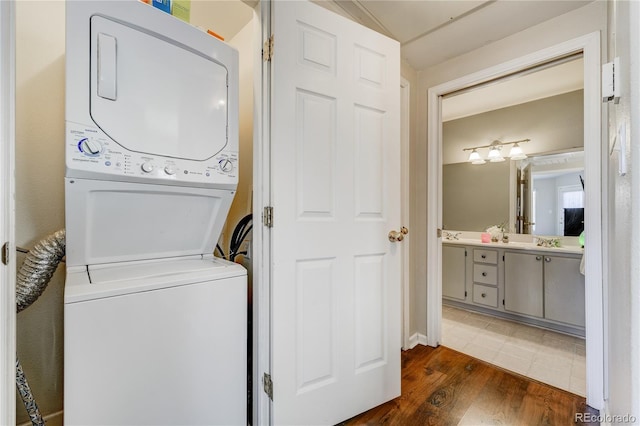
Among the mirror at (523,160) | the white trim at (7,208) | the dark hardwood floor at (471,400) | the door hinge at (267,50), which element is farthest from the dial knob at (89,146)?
the mirror at (523,160)

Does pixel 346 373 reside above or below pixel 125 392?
below

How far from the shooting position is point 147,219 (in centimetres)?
114

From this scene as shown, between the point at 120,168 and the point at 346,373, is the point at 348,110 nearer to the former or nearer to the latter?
the point at 120,168

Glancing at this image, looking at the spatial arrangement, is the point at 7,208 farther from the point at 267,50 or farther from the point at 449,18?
the point at 449,18

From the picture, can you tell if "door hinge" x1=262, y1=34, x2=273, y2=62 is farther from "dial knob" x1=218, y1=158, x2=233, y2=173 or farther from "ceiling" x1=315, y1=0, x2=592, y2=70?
"ceiling" x1=315, y1=0, x2=592, y2=70

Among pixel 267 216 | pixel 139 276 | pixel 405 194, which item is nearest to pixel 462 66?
pixel 405 194

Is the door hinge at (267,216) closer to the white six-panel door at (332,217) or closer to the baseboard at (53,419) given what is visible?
the white six-panel door at (332,217)

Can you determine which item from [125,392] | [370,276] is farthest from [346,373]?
[125,392]

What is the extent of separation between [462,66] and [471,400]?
2413 mm

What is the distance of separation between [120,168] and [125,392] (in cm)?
77

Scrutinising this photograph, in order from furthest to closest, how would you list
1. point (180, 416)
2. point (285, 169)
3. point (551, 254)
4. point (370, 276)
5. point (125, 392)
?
point (551, 254)
point (370, 276)
point (285, 169)
point (180, 416)
point (125, 392)

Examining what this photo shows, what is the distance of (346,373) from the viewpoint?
4.77ft

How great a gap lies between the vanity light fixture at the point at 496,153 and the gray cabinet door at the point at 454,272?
50.2 inches

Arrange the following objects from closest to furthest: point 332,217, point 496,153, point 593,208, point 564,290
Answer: point 332,217
point 593,208
point 564,290
point 496,153
